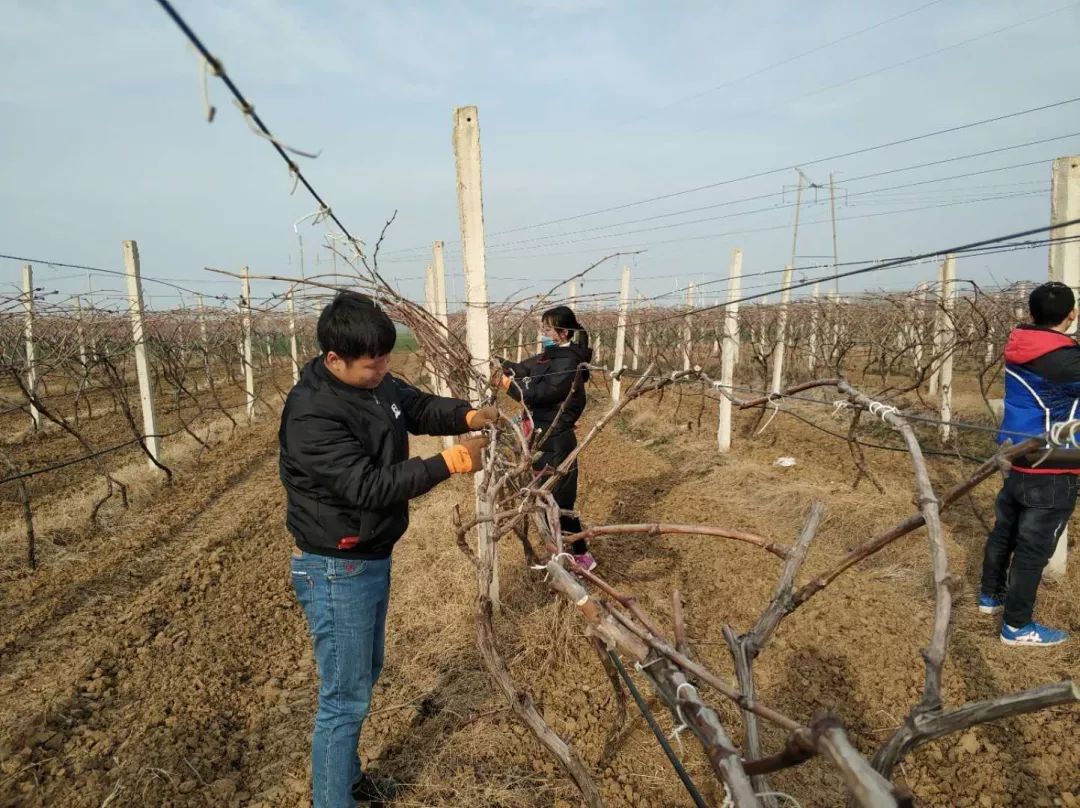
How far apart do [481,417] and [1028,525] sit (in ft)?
9.55

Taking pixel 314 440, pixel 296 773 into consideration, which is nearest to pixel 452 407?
pixel 314 440

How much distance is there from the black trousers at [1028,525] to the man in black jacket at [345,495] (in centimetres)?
290

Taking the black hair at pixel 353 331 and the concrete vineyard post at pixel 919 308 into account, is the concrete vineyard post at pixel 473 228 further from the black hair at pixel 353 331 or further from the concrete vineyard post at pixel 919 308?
the concrete vineyard post at pixel 919 308

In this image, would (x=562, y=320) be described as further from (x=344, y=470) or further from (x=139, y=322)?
(x=139, y=322)

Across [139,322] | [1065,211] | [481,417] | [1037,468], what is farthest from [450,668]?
[139,322]

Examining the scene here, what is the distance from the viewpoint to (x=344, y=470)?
1.87m

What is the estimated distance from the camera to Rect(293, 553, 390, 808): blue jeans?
2.01 m

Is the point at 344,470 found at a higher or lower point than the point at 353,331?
lower

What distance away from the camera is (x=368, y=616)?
2.08m

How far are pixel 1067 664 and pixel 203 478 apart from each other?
8195 millimetres

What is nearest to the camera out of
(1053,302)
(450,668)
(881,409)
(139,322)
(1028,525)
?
(881,409)

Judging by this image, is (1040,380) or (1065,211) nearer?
(1040,380)

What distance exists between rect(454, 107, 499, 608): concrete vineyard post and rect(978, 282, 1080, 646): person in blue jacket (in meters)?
2.69

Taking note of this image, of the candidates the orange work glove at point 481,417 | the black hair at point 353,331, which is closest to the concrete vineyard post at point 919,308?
the orange work glove at point 481,417
